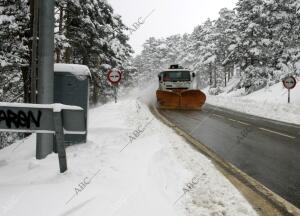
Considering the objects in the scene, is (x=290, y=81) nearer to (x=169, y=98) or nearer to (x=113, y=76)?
(x=169, y=98)

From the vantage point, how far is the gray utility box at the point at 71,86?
763 cm

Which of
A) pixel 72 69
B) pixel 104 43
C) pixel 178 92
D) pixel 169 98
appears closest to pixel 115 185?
pixel 72 69

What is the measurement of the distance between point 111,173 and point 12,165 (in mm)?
1690

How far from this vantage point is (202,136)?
38.5ft

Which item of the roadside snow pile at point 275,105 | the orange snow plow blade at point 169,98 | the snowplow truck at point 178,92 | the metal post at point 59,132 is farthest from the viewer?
the orange snow plow blade at point 169,98

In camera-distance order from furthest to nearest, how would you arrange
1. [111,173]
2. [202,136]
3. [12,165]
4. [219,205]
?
1. [202,136]
2. [12,165]
3. [111,173]
4. [219,205]

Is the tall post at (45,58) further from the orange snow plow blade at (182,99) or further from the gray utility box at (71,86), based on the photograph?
the orange snow plow blade at (182,99)

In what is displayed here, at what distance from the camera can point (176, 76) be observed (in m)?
24.7

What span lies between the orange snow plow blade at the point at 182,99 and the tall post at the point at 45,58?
16.6 m

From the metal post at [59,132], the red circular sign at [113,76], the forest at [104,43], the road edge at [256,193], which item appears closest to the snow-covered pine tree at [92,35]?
the forest at [104,43]

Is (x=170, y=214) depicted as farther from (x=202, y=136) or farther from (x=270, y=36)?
(x=270, y=36)

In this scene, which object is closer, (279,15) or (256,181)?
(256,181)

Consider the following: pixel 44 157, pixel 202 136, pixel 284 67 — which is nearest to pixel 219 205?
pixel 44 157

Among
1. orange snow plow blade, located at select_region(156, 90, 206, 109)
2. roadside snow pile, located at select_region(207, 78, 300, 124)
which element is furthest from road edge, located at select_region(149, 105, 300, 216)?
orange snow plow blade, located at select_region(156, 90, 206, 109)
